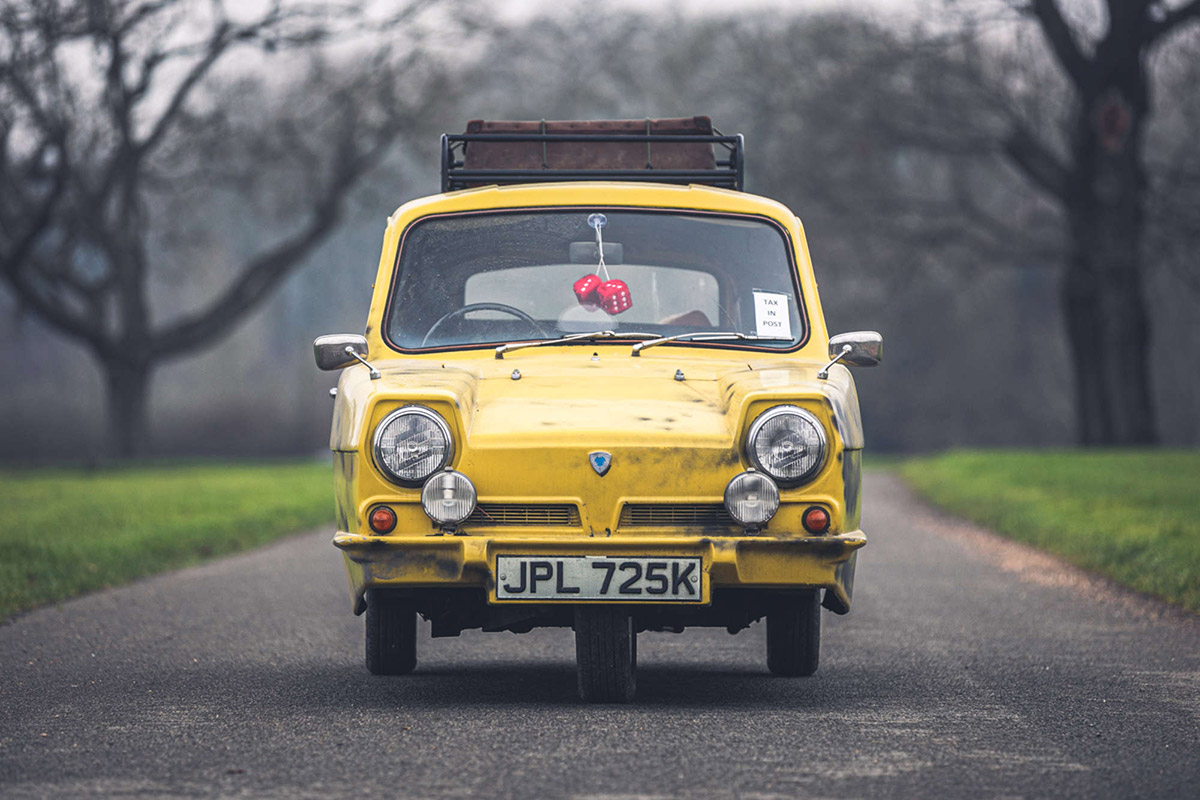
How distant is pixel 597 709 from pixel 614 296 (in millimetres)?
1874

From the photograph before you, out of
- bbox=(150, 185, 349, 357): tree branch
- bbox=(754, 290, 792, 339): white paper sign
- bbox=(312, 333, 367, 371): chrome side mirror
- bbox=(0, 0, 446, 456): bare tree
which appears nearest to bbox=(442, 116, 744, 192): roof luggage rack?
bbox=(754, 290, 792, 339): white paper sign

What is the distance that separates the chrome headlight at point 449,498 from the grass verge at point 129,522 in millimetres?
4202

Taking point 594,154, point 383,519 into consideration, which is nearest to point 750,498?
point 383,519

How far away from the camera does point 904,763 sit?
5.01 meters

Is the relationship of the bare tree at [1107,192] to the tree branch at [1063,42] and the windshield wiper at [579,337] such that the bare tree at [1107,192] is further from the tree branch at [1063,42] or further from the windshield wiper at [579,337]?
the windshield wiper at [579,337]

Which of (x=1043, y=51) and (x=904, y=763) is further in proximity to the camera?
(x=1043, y=51)

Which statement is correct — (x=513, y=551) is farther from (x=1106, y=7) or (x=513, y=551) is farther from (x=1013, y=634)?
(x=1106, y=7)

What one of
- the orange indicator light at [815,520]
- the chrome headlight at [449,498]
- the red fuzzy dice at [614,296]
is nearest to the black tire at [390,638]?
the chrome headlight at [449,498]

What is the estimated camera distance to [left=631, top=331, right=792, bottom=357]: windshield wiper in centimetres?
677

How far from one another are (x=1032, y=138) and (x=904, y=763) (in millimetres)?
25868

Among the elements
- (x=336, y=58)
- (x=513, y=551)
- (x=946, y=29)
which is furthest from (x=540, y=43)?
(x=513, y=551)

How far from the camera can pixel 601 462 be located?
5.83 meters

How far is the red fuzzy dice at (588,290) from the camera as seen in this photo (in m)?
7.05

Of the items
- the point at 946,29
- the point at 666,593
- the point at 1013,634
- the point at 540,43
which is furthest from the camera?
the point at 540,43
